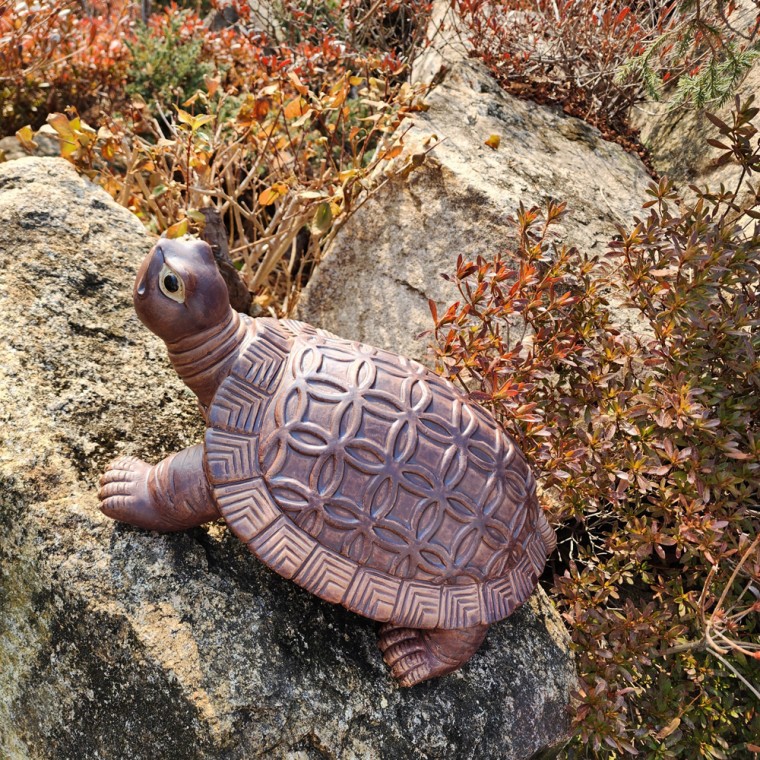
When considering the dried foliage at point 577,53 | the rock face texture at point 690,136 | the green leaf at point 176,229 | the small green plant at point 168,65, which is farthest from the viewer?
the small green plant at point 168,65

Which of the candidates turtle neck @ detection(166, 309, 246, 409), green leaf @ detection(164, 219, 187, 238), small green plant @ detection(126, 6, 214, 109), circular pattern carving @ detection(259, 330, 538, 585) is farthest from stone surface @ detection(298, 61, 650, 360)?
small green plant @ detection(126, 6, 214, 109)

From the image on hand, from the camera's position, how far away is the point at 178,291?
1775mm

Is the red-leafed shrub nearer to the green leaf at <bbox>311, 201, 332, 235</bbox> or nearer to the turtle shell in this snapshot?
the green leaf at <bbox>311, 201, 332, 235</bbox>

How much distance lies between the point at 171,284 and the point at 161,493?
610 millimetres

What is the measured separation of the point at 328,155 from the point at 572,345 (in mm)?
1577

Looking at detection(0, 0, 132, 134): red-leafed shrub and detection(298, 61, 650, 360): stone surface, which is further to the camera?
detection(0, 0, 132, 134): red-leafed shrub

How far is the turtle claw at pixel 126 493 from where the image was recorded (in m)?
1.92

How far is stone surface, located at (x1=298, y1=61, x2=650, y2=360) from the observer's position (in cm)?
312

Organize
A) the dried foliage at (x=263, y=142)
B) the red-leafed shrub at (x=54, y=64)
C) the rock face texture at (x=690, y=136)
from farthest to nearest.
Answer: the red-leafed shrub at (x=54, y=64) → the rock face texture at (x=690, y=136) → the dried foliage at (x=263, y=142)

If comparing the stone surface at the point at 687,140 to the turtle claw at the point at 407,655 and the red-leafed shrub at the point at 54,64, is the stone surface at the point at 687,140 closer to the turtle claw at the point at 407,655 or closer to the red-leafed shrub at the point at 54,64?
the turtle claw at the point at 407,655

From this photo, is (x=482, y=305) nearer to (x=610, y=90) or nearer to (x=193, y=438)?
(x=193, y=438)

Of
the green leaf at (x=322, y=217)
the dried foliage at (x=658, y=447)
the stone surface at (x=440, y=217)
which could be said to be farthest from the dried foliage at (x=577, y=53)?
A: the dried foliage at (x=658, y=447)

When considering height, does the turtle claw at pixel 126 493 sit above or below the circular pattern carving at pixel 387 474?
below

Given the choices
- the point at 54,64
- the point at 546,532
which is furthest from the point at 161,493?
the point at 54,64
